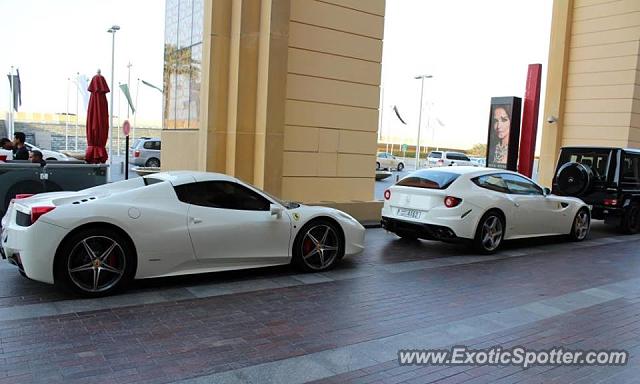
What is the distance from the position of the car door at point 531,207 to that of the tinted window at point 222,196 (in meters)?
4.79

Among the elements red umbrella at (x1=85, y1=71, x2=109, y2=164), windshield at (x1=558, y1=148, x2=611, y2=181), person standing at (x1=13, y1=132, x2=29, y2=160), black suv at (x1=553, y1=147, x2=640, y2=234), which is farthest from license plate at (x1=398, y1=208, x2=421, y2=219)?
person standing at (x1=13, y1=132, x2=29, y2=160)

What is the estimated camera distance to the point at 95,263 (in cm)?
536

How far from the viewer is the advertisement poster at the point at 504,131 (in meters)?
16.1

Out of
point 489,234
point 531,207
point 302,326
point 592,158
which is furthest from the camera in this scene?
point 592,158

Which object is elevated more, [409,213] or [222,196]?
[222,196]

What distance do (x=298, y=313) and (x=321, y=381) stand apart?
1.54 meters

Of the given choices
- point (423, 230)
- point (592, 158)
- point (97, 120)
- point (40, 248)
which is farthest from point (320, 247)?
point (592, 158)

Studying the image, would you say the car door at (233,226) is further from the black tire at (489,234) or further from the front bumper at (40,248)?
the black tire at (489,234)

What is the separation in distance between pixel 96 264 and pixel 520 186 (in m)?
7.22

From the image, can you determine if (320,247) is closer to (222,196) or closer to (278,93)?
(222,196)

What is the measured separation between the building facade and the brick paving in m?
3.93

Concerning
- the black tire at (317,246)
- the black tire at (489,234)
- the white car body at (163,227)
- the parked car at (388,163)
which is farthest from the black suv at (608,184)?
the parked car at (388,163)

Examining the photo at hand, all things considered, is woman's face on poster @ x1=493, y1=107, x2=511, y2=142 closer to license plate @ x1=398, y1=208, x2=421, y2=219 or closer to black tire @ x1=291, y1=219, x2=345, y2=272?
license plate @ x1=398, y1=208, x2=421, y2=219

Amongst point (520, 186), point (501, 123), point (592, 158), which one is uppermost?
point (501, 123)
